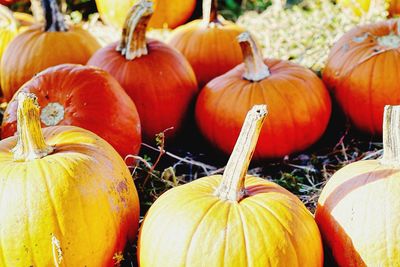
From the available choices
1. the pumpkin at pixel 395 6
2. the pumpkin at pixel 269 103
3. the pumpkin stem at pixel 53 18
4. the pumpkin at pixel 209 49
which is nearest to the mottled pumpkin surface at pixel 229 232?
the pumpkin at pixel 269 103

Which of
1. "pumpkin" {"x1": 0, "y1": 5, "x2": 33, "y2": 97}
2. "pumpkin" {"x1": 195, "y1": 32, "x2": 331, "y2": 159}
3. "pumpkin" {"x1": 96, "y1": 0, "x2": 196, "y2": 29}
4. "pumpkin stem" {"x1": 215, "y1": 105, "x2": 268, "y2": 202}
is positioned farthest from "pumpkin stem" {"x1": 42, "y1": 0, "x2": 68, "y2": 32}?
"pumpkin stem" {"x1": 215, "y1": 105, "x2": 268, "y2": 202}

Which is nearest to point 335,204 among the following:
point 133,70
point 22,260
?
point 22,260

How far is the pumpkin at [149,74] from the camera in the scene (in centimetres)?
339

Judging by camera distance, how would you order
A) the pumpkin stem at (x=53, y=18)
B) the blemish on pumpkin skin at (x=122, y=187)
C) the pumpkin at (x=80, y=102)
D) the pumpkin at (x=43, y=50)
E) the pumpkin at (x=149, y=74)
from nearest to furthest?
the blemish on pumpkin skin at (x=122, y=187)
the pumpkin at (x=80, y=102)
the pumpkin at (x=149, y=74)
the pumpkin at (x=43, y=50)
the pumpkin stem at (x=53, y=18)

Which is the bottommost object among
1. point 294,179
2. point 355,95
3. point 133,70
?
point 294,179

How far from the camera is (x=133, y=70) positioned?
341 centimetres

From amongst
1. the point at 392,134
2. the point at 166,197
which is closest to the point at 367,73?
the point at 392,134

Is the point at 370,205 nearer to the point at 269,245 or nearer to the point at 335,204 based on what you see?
the point at 335,204

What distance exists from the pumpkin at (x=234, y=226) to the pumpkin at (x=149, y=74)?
4.38 ft

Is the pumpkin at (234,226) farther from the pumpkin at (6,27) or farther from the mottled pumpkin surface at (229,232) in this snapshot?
the pumpkin at (6,27)

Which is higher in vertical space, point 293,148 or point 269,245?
point 269,245

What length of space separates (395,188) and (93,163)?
3.51ft

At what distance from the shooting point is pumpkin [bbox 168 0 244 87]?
401 cm

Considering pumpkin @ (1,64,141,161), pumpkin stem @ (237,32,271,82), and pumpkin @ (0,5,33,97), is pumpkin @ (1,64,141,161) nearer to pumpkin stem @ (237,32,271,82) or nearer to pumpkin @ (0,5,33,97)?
pumpkin stem @ (237,32,271,82)
